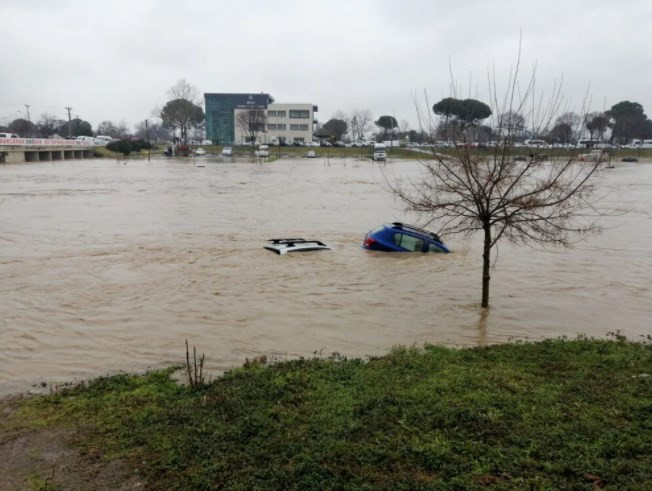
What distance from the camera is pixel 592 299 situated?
14.2m

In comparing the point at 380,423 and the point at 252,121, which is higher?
the point at 252,121

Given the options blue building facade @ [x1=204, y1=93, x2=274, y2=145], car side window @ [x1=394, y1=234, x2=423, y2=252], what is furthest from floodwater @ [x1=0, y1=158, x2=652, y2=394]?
blue building facade @ [x1=204, y1=93, x2=274, y2=145]

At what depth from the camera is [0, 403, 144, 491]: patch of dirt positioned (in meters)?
5.06

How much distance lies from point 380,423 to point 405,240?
12844 mm

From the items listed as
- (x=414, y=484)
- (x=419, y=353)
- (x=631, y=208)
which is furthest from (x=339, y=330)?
(x=631, y=208)

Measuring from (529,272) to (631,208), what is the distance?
850 inches

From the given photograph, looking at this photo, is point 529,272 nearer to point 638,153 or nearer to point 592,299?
point 592,299

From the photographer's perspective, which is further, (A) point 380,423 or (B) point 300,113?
(B) point 300,113

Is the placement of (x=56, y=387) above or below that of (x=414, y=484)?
below

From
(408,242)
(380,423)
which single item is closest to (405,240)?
(408,242)

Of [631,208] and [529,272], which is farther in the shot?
[631,208]

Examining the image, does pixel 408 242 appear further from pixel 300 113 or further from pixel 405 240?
pixel 300 113

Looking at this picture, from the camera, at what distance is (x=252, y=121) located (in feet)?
436

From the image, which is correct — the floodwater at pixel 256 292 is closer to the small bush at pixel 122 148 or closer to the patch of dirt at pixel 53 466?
the patch of dirt at pixel 53 466
